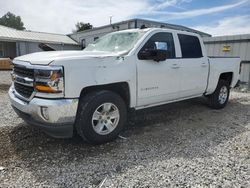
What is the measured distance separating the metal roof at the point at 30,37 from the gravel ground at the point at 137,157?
881 inches

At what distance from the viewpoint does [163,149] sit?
12.2 ft

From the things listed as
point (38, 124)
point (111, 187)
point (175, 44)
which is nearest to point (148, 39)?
point (175, 44)

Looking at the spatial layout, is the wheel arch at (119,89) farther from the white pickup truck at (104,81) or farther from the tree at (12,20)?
the tree at (12,20)

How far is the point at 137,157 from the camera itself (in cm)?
343

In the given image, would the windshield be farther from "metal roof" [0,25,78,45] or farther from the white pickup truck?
"metal roof" [0,25,78,45]

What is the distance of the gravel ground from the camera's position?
111 inches

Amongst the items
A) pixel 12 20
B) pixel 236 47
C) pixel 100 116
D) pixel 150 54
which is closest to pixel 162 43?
pixel 150 54

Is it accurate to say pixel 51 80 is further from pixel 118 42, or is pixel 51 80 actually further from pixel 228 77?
pixel 228 77

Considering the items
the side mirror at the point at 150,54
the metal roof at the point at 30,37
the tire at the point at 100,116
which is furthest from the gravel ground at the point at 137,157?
the metal roof at the point at 30,37

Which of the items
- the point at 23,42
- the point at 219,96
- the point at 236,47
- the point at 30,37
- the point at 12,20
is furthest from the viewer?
the point at 12,20

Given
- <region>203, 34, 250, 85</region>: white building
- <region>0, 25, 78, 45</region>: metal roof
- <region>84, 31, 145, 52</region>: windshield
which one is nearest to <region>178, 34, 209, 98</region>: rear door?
<region>84, 31, 145, 52</region>: windshield

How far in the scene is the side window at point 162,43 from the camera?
4.43m

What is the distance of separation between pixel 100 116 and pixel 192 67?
268 centimetres

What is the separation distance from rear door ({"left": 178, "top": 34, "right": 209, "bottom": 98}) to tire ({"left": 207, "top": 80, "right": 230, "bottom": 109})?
81cm
